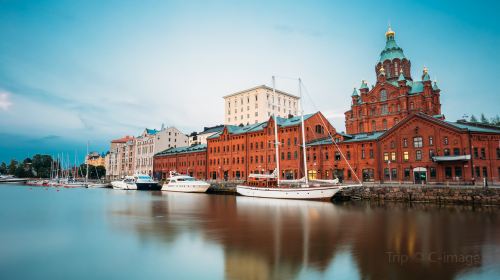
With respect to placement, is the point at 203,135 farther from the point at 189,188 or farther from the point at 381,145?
the point at 381,145

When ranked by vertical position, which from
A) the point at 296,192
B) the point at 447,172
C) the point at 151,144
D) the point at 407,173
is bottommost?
the point at 296,192

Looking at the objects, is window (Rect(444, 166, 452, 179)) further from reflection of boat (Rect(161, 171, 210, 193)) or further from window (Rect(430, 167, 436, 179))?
reflection of boat (Rect(161, 171, 210, 193))

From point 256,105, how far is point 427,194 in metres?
75.9

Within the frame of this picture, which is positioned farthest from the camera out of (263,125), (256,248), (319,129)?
(263,125)

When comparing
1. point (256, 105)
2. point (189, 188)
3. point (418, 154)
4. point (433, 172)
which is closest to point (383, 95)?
point (418, 154)

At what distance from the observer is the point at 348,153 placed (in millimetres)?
58219

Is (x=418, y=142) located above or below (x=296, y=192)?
above

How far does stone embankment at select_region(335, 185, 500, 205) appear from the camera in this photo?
37.1 metres

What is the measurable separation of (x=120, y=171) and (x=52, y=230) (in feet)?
383

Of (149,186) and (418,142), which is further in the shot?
(149,186)

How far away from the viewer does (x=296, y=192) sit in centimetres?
4694

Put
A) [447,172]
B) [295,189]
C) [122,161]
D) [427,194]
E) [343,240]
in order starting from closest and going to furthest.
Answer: [343,240]
[427,194]
[295,189]
[447,172]
[122,161]

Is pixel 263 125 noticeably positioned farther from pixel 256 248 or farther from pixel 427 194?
pixel 256 248

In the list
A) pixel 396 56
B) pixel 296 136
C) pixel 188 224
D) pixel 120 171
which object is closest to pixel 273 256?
pixel 188 224
